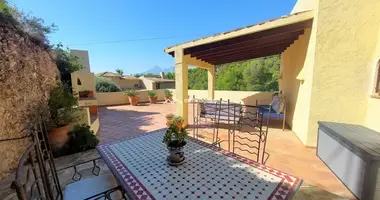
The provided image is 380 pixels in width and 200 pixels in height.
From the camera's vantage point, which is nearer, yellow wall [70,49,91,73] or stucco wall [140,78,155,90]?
yellow wall [70,49,91,73]

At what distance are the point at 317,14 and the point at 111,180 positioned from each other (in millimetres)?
4597

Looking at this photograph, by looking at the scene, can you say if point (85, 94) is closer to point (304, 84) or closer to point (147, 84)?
point (304, 84)

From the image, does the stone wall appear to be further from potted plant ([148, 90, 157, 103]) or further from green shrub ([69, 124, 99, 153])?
potted plant ([148, 90, 157, 103])

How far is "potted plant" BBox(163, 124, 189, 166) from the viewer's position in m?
1.73

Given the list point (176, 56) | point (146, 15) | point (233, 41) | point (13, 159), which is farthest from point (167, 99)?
point (13, 159)

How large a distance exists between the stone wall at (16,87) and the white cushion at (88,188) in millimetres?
1671

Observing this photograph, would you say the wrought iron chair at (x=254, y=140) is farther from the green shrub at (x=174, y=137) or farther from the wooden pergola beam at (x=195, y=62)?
the wooden pergola beam at (x=195, y=62)

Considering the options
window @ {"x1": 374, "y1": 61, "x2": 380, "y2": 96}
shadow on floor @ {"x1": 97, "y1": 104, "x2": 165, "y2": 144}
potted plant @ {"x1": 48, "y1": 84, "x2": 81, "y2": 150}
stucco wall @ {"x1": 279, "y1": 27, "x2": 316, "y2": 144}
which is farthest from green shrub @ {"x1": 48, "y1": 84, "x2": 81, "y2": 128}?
window @ {"x1": 374, "y1": 61, "x2": 380, "y2": 96}

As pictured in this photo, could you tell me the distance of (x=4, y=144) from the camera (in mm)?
3045

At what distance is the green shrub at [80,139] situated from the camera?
12.7 ft

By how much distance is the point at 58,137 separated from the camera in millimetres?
3680

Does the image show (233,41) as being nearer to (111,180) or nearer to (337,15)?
(337,15)

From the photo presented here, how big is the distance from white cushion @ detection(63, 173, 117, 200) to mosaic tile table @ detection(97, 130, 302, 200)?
0.27 m

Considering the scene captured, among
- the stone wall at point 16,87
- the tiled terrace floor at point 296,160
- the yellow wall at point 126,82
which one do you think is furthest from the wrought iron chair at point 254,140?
the yellow wall at point 126,82
